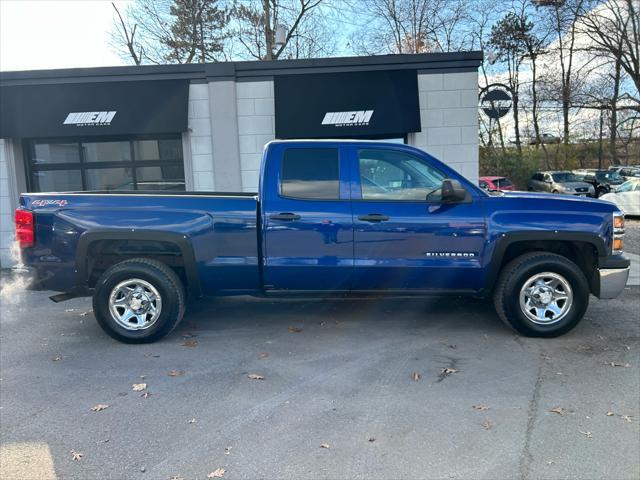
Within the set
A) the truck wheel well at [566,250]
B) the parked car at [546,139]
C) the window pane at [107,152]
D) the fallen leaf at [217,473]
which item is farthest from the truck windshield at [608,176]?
the fallen leaf at [217,473]

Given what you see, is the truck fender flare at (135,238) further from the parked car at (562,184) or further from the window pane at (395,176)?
the parked car at (562,184)

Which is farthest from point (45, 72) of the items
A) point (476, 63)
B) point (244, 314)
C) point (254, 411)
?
point (254, 411)

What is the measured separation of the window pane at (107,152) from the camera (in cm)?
1023

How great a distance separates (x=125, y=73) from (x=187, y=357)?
22.1 feet

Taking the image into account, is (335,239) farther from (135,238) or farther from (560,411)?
(560,411)

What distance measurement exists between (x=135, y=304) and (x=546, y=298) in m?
4.10

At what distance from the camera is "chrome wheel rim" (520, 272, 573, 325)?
518 cm

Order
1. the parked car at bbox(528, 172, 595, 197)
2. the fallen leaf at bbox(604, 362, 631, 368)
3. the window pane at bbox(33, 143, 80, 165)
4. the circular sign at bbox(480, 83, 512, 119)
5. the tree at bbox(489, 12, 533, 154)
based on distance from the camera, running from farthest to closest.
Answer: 1. the tree at bbox(489, 12, 533, 154)
2. the parked car at bbox(528, 172, 595, 197)
3. the circular sign at bbox(480, 83, 512, 119)
4. the window pane at bbox(33, 143, 80, 165)
5. the fallen leaf at bbox(604, 362, 631, 368)

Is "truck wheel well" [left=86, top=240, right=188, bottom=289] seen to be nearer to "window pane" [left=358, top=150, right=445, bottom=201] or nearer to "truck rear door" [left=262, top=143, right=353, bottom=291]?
"truck rear door" [left=262, top=143, right=353, bottom=291]

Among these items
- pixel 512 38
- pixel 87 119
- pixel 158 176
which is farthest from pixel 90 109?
pixel 512 38

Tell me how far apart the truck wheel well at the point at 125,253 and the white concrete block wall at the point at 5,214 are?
5.67 m

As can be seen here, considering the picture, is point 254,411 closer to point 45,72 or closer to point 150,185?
point 150,185

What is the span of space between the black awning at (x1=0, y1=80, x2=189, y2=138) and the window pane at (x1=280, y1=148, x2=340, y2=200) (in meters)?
5.00

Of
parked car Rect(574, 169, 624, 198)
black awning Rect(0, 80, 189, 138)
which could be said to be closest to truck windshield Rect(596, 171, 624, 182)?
parked car Rect(574, 169, 624, 198)
